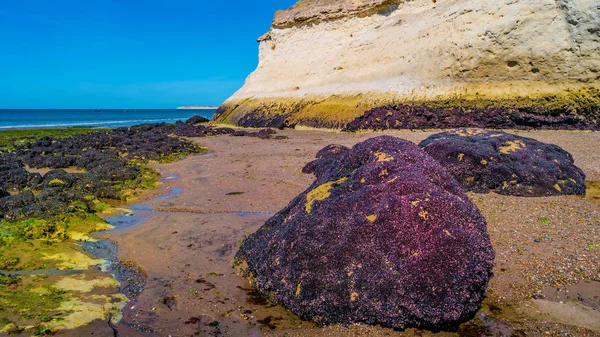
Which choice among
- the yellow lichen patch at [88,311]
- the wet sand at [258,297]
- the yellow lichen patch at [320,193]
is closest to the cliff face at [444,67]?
the wet sand at [258,297]

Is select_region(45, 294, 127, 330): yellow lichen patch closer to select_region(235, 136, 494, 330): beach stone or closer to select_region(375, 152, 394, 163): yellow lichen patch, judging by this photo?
select_region(235, 136, 494, 330): beach stone

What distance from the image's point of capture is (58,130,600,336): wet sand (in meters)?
3.68

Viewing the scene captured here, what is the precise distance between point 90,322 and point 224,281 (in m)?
1.44

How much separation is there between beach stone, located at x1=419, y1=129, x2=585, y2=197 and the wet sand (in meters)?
0.38

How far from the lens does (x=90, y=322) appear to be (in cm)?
382

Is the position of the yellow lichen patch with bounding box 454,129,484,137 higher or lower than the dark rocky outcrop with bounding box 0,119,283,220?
higher

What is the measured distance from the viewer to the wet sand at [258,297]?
12.1 feet

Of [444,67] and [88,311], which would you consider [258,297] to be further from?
[444,67]

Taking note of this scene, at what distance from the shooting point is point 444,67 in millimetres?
20656

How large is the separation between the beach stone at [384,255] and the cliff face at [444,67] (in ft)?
49.3

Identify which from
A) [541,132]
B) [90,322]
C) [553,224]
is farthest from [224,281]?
[541,132]

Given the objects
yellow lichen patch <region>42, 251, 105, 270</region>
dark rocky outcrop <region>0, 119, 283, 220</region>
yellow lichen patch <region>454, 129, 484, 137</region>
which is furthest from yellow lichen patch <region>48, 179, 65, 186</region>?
yellow lichen patch <region>454, 129, 484, 137</region>

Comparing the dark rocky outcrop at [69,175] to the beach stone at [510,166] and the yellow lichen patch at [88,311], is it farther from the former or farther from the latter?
the beach stone at [510,166]

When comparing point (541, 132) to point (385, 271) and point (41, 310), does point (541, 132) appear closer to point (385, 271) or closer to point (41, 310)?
point (385, 271)
